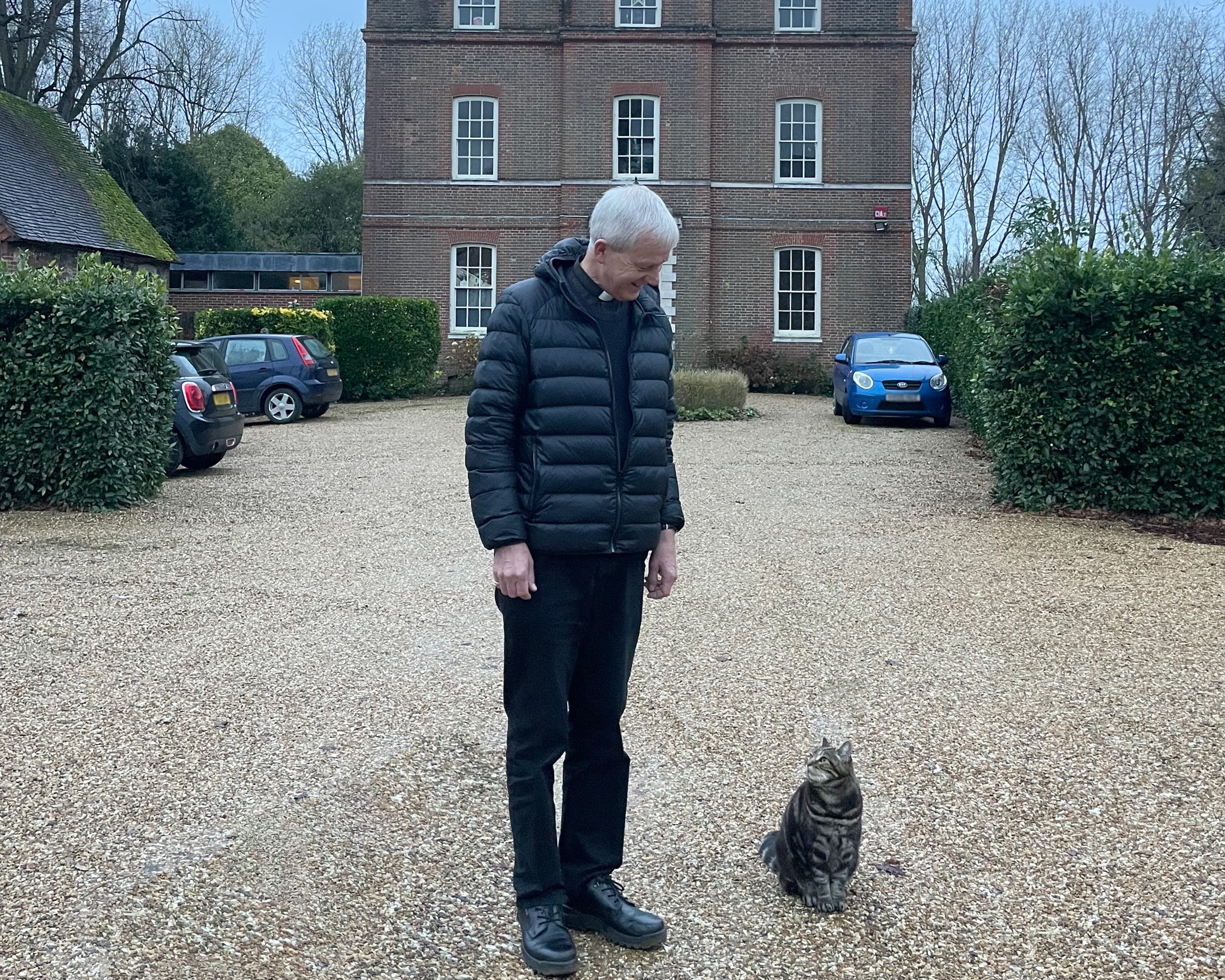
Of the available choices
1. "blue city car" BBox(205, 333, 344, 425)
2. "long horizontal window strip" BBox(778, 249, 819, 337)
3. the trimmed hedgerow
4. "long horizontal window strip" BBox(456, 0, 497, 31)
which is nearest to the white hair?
"blue city car" BBox(205, 333, 344, 425)

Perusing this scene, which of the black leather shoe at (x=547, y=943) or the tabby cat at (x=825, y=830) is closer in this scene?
the black leather shoe at (x=547, y=943)

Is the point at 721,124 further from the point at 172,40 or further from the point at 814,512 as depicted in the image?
the point at 172,40

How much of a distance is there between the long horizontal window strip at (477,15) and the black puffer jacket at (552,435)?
97.2 ft

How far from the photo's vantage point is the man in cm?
343

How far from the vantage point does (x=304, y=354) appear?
22000 mm

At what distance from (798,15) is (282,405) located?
16.7 m

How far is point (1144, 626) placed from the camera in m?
7.48

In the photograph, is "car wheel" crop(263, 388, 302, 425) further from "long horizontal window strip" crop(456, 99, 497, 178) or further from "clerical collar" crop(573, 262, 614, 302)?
"clerical collar" crop(573, 262, 614, 302)

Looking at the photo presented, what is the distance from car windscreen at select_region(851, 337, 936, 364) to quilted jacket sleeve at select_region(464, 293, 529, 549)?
61.8ft

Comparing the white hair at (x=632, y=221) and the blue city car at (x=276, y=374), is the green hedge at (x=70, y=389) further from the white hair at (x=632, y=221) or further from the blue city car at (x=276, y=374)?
the blue city car at (x=276, y=374)

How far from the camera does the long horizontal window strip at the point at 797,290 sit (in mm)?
31031

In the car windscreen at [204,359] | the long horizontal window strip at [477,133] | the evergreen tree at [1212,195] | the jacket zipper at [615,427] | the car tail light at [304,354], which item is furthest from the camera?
the long horizontal window strip at [477,133]

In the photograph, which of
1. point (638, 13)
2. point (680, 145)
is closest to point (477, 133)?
point (638, 13)

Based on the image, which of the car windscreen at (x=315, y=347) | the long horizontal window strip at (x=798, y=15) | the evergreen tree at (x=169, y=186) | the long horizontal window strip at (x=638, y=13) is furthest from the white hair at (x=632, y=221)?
the evergreen tree at (x=169, y=186)
